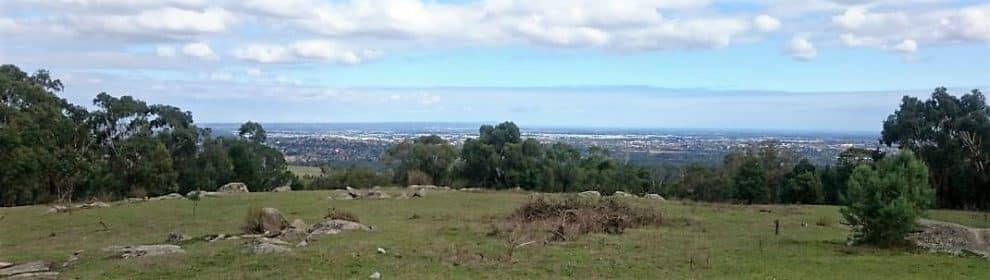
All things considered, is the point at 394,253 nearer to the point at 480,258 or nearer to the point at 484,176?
the point at 480,258

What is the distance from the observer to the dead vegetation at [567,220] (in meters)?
24.5

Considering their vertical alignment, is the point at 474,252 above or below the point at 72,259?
above

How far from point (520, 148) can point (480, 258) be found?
152 ft

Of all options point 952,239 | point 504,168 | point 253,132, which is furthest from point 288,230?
point 253,132

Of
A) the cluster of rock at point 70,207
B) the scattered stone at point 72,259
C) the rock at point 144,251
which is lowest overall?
the cluster of rock at point 70,207

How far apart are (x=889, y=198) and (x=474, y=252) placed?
12.5 meters

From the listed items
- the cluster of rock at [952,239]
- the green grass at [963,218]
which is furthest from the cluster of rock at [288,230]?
the green grass at [963,218]

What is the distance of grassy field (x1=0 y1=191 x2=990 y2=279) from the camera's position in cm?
1745

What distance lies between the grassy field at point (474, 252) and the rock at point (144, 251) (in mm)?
448

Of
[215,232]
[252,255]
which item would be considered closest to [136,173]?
[215,232]

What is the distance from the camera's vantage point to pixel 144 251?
2062 centimetres

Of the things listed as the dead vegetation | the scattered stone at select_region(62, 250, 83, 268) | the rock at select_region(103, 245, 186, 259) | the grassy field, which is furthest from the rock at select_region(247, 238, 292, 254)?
the dead vegetation

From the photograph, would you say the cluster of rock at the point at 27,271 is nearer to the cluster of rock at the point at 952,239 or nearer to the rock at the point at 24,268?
the rock at the point at 24,268

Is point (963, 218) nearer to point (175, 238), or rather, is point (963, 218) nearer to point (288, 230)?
point (288, 230)
